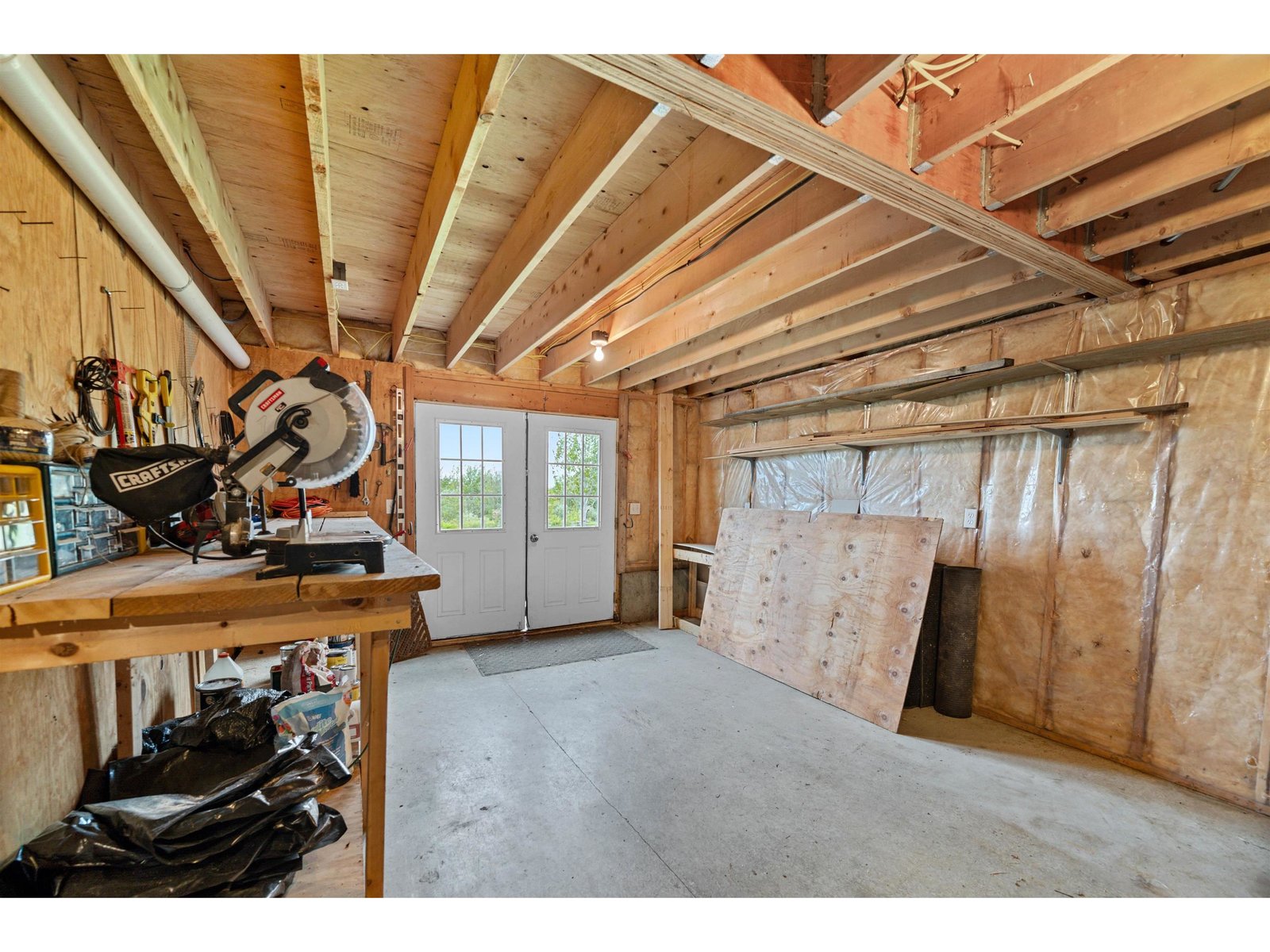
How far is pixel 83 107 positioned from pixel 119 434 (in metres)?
0.92

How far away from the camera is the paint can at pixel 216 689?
1.67 metres

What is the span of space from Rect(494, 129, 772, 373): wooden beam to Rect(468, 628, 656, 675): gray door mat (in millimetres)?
2439

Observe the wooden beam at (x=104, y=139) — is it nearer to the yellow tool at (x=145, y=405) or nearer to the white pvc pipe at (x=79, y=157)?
the white pvc pipe at (x=79, y=157)

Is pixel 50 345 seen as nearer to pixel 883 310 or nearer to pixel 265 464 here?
pixel 265 464

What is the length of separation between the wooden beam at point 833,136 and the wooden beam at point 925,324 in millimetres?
708

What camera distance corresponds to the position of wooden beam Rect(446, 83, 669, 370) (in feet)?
4.43

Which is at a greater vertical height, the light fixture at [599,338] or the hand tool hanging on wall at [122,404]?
the light fixture at [599,338]

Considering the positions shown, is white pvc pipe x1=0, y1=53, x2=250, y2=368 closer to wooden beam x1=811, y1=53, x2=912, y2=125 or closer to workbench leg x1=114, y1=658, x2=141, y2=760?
workbench leg x1=114, y1=658, x2=141, y2=760

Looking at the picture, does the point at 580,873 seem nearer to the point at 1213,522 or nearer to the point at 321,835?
the point at 321,835

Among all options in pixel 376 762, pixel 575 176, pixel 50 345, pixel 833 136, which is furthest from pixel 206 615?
pixel 833 136

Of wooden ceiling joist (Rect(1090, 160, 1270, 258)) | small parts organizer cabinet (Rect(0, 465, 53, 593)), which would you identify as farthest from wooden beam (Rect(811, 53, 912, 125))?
small parts organizer cabinet (Rect(0, 465, 53, 593))

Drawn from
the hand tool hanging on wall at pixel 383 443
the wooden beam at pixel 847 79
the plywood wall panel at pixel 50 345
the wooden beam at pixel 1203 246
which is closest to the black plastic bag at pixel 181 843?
the plywood wall panel at pixel 50 345

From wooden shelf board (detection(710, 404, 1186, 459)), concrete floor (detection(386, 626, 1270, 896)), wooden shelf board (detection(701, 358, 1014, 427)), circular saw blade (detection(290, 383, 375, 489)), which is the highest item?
wooden shelf board (detection(701, 358, 1014, 427))
